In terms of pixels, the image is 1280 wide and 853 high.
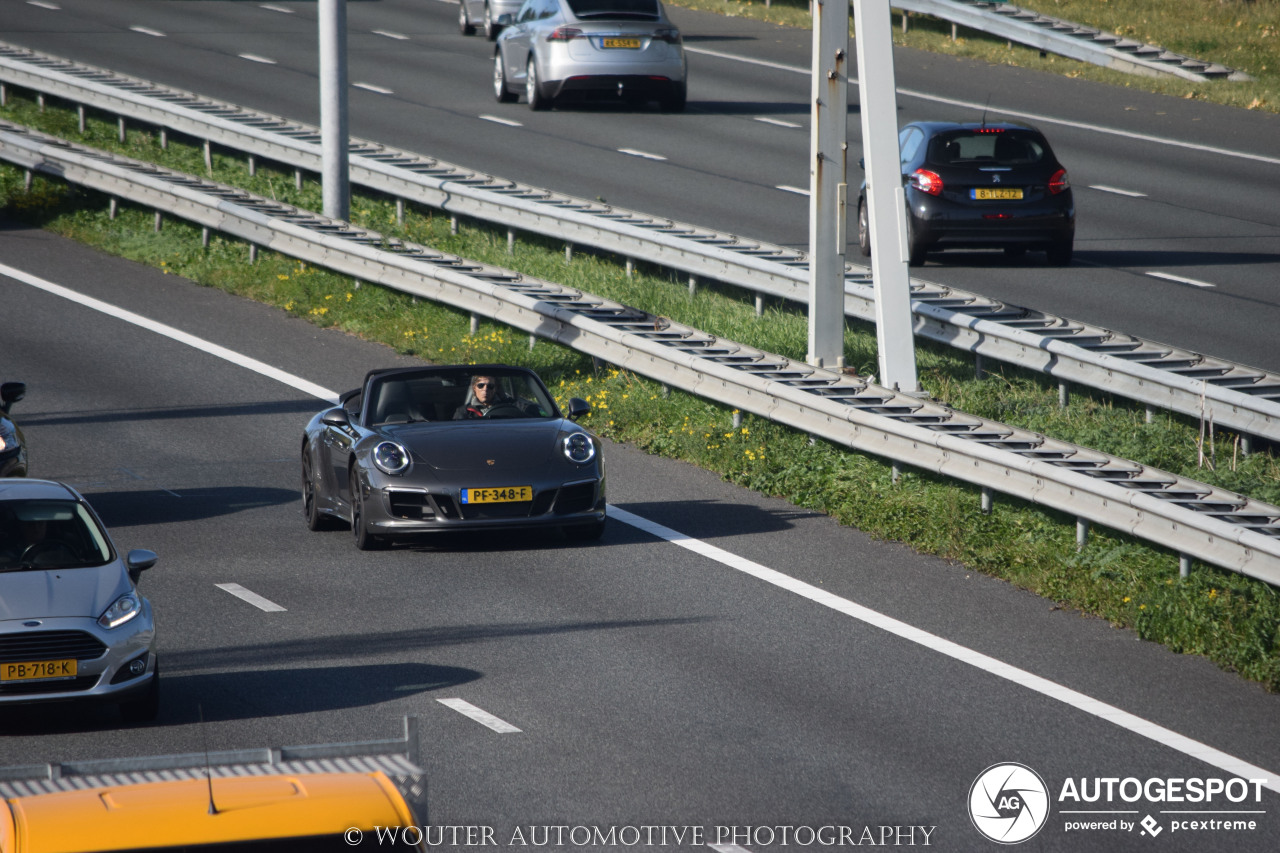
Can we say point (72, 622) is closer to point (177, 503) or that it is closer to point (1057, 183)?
point (177, 503)

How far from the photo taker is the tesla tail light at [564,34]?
29750 millimetres

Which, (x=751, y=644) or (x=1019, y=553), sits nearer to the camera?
(x=751, y=644)

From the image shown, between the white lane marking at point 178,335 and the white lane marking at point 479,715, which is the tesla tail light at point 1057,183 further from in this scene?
the white lane marking at point 479,715

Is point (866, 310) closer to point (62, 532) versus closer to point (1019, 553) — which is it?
point (1019, 553)

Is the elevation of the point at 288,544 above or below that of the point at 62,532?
below

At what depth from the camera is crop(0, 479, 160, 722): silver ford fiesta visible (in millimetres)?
8766

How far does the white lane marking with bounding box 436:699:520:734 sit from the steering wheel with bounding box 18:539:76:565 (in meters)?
2.21

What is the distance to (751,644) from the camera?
33.8 feet

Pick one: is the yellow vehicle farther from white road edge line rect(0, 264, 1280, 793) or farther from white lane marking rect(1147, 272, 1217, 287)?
white lane marking rect(1147, 272, 1217, 287)

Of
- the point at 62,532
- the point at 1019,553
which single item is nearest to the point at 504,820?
the point at 62,532

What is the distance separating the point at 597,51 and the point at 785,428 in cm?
1636

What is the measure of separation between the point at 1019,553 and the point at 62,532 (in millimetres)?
6001

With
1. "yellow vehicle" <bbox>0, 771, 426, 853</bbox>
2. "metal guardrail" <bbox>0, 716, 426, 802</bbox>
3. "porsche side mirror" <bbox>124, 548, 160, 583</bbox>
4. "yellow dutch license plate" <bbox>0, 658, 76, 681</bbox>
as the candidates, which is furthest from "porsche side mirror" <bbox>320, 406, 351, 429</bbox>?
"yellow vehicle" <bbox>0, 771, 426, 853</bbox>

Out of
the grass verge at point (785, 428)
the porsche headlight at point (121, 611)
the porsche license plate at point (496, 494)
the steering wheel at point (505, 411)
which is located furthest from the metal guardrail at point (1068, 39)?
the porsche headlight at point (121, 611)
